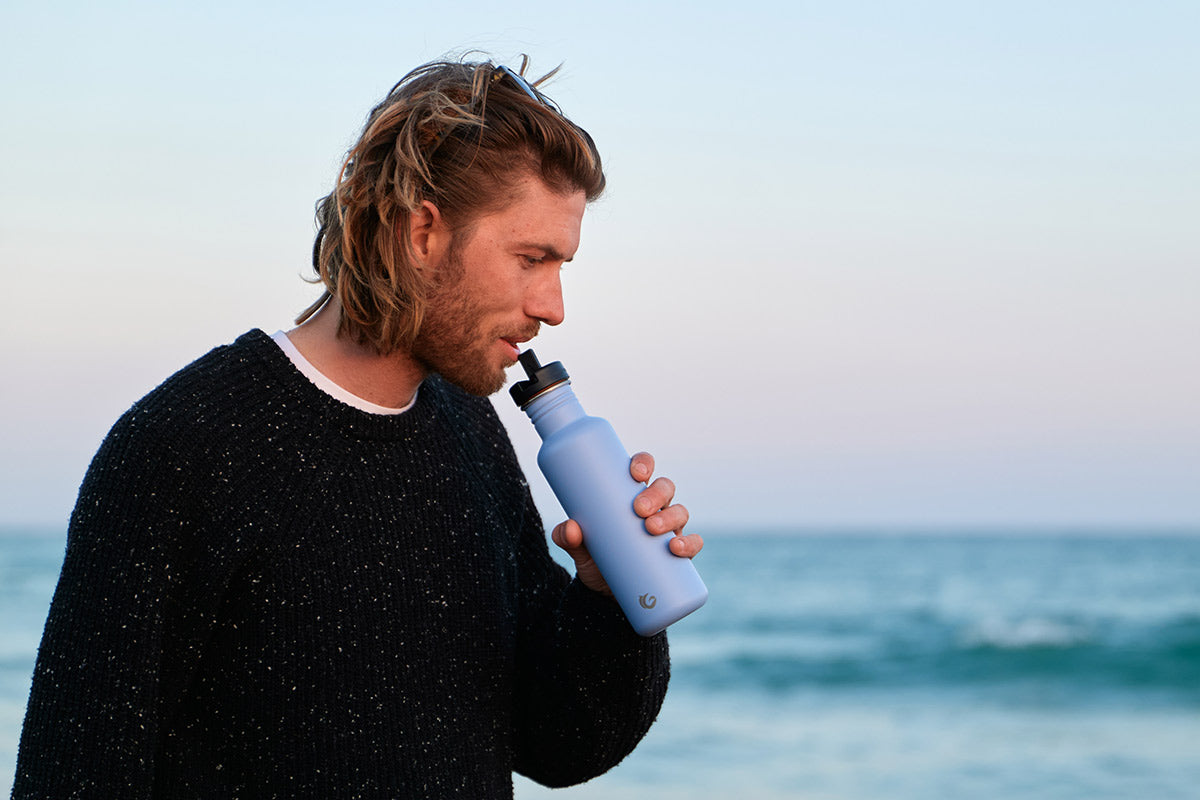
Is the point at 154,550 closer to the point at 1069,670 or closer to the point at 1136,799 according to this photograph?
the point at 1136,799

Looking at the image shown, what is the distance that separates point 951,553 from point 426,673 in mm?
31617

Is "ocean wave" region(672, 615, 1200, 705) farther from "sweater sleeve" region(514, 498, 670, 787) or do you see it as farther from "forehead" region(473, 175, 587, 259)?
"forehead" region(473, 175, 587, 259)

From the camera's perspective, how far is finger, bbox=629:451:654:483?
1.83m

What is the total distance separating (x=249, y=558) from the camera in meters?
1.71

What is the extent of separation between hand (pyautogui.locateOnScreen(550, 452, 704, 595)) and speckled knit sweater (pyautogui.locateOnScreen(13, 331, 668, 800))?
206 mm

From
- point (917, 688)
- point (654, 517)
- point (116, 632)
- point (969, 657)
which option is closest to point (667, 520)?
point (654, 517)

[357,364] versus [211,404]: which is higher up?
[357,364]

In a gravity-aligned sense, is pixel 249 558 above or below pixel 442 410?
below

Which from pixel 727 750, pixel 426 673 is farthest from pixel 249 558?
pixel 727 750

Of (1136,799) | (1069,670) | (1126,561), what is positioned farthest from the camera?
(1126,561)

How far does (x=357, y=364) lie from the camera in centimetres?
191

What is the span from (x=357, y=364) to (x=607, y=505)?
1.54 feet

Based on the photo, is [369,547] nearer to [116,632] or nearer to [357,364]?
[357,364]

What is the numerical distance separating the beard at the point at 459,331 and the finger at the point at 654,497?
31 centimetres
